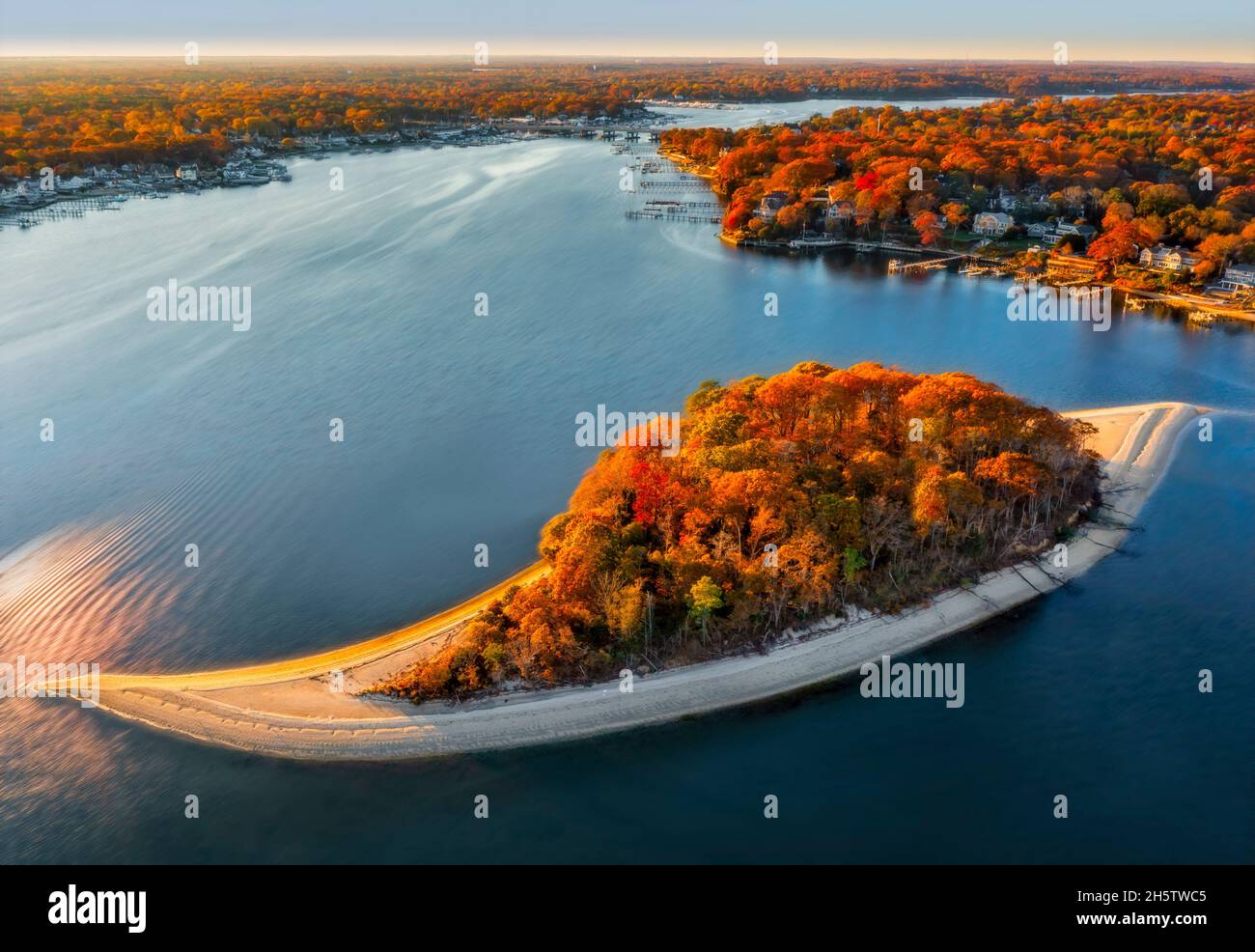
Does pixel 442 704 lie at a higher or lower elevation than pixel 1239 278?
lower

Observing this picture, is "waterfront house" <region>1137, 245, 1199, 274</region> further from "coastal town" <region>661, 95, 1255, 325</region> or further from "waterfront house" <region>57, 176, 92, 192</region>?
"waterfront house" <region>57, 176, 92, 192</region>

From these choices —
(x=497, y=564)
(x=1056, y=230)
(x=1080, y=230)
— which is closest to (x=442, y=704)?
(x=497, y=564)

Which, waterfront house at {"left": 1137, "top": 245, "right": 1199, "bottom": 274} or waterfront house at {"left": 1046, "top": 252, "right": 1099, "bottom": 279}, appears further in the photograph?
waterfront house at {"left": 1046, "top": 252, "right": 1099, "bottom": 279}

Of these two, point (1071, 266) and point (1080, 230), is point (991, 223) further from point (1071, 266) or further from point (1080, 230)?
point (1071, 266)

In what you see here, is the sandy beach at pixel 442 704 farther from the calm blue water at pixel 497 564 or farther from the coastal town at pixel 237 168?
the coastal town at pixel 237 168

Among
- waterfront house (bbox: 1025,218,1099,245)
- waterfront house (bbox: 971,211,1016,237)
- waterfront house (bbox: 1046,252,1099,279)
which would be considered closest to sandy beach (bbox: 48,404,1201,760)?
waterfront house (bbox: 1046,252,1099,279)

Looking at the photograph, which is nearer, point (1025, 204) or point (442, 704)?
point (442, 704)

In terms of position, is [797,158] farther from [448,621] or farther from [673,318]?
[448,621]
